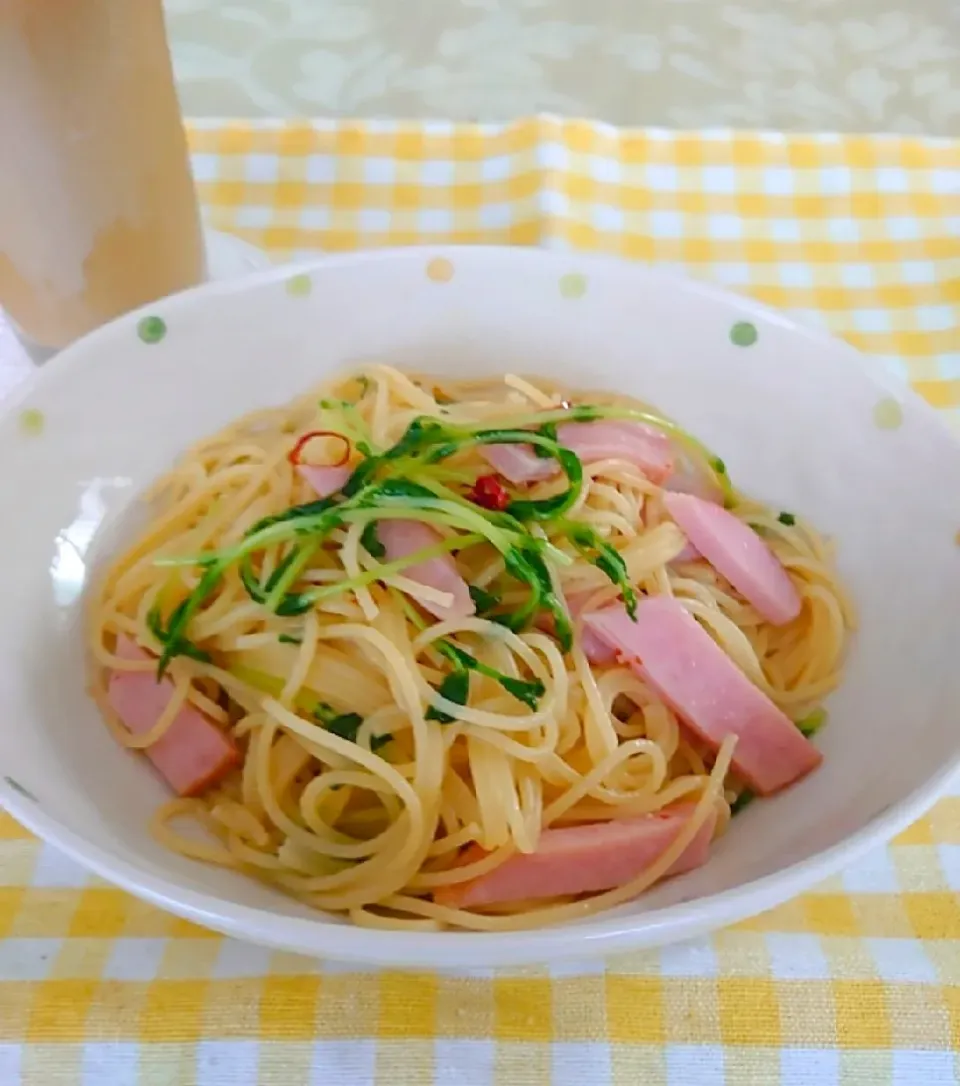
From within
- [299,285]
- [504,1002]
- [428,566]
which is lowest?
[504,1002]

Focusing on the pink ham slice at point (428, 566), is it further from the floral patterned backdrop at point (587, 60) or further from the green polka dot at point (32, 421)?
the floral patterned backdrop at point (587, 60)

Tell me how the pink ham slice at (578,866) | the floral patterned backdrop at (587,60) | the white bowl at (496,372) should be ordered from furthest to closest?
the floral patterned backdrop at (587,60) → the pink ham slice at (578,866) → the white bowl at (496,372)

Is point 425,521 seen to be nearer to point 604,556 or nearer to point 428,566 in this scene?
point 428,566

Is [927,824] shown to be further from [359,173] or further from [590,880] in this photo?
[359,173]

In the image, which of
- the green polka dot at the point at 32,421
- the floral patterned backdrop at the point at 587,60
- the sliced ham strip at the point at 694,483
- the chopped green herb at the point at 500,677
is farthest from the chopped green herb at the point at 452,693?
the floral patterned backdrop at the point at 587,60

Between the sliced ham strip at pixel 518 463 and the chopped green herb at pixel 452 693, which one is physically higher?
A: the sliced ham strip at pixel 518 463

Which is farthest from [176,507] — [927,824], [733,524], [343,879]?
[927,824]

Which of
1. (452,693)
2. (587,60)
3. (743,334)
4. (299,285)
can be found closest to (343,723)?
(452,693)
